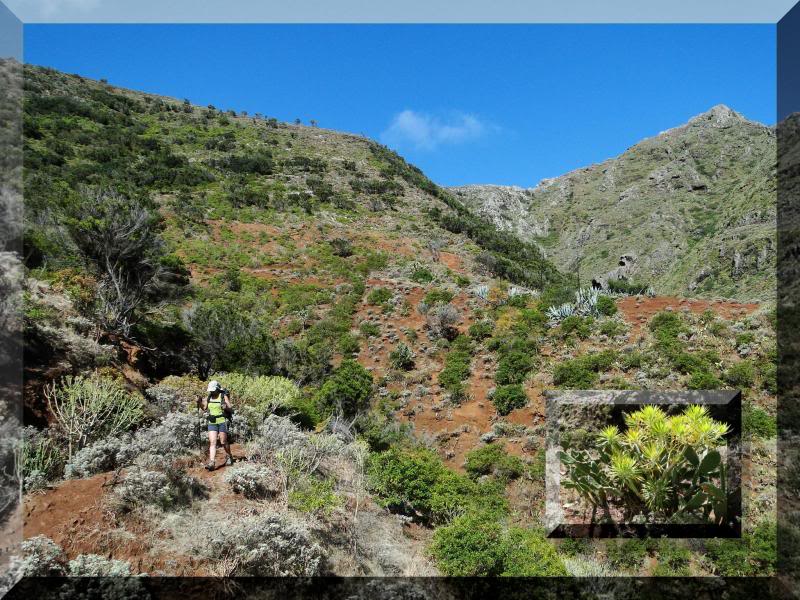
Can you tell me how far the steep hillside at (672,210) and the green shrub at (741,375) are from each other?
1865 cm

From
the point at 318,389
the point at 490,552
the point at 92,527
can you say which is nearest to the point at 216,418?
the point at 92,527

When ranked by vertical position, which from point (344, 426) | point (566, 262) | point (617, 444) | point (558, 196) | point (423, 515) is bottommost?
point (423, 515)

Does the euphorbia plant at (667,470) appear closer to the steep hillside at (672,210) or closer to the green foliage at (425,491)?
the green foliage at (425,491)

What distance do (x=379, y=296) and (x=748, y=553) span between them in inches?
516

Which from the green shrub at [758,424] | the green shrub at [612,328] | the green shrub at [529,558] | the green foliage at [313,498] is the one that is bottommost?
the green shrub at [529,558]

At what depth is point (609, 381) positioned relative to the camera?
8852 millimetres

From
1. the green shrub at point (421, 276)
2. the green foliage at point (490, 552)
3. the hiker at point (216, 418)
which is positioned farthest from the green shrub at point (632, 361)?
the green shrub at point (421, 276)

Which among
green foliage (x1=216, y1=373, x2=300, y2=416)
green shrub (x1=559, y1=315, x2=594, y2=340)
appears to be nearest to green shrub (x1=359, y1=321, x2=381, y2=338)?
green shrub (x1=559, y1=315, x2=594, y2=340)

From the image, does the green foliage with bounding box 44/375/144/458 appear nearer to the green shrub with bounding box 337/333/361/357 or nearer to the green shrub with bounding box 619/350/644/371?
the green shrub with bounding box 337/333/361/357

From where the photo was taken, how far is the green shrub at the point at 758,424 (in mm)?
6281

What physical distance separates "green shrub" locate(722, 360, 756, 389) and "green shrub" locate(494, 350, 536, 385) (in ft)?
12.0

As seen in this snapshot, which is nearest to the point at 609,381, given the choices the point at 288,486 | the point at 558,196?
the point at 288,486

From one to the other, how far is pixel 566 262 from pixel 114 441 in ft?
168

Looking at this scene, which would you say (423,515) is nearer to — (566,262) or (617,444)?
(617,444)
